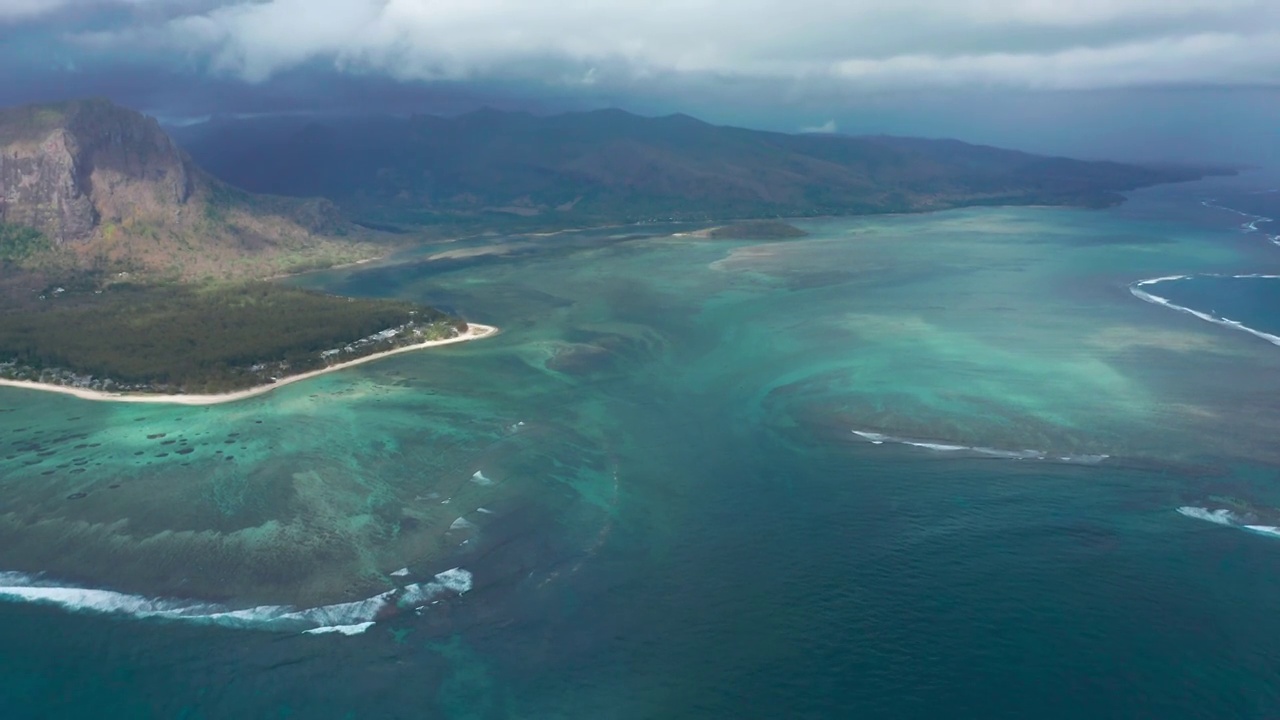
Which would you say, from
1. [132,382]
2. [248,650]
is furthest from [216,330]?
[248,650]

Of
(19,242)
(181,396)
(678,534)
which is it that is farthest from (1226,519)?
(19,242)

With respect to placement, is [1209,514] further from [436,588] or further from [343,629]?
[343,629]

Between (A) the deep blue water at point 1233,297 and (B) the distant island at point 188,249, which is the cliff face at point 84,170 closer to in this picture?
(B) the distant island at point 188,249

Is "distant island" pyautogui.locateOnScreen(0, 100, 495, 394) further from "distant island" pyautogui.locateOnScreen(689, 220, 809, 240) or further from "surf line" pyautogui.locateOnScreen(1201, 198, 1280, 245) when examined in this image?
"surf line" pyautogui.locateOnScreen(1201, 198, 1280, 245)

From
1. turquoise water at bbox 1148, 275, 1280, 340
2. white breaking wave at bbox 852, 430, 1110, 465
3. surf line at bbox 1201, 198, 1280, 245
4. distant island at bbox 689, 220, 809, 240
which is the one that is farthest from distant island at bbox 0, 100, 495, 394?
surf line at bbox 1201, 198, 1280, 245

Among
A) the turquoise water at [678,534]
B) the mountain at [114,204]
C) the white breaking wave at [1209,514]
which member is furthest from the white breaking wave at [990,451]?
the mountain at [114,204]

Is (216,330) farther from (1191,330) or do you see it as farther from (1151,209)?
(1151,209)
